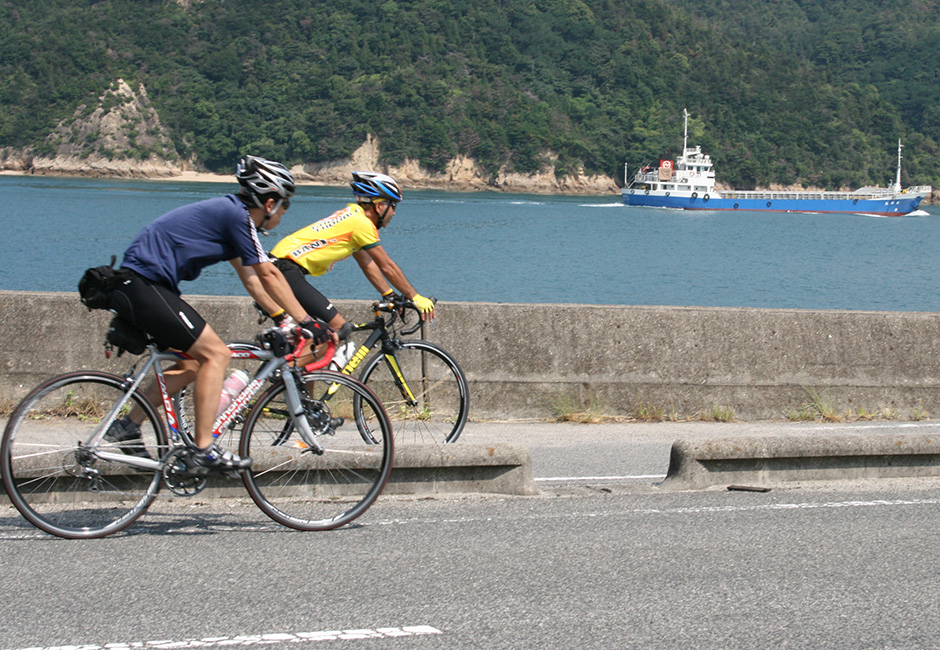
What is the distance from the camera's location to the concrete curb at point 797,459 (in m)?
6.52

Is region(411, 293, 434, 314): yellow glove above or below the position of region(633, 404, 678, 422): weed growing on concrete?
above

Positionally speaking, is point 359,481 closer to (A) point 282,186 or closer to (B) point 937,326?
(A) point 282,186

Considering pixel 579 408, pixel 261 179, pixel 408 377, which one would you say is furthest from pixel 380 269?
pixel 579 408

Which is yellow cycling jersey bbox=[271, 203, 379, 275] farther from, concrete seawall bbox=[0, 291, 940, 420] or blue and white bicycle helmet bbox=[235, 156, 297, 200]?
concrete seawall bbox=[0, 291, 940, 420]

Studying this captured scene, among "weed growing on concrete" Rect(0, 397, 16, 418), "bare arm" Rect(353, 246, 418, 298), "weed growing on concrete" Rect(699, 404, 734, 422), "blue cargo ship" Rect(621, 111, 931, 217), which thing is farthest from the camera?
"blue cargo ship" Rect(621, 111, 931, 217)

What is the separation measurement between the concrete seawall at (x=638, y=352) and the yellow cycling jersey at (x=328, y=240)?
2068 mm

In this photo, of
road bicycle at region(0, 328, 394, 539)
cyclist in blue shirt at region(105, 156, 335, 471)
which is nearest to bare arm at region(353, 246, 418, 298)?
road bicycle at region(0, 328, 394, 539)

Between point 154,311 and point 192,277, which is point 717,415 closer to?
point 192,277

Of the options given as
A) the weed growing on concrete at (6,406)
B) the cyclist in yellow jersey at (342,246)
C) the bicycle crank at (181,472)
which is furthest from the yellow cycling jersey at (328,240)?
the weed growing on concrete at (6,406)

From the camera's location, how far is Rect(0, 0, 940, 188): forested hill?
477 feet

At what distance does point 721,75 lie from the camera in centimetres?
17625

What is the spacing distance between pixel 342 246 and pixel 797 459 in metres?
3.04

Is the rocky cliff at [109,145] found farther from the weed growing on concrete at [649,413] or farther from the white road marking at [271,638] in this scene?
the white road marking at [271,638]

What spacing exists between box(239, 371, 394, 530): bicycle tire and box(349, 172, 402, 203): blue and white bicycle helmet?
1.64 meters
